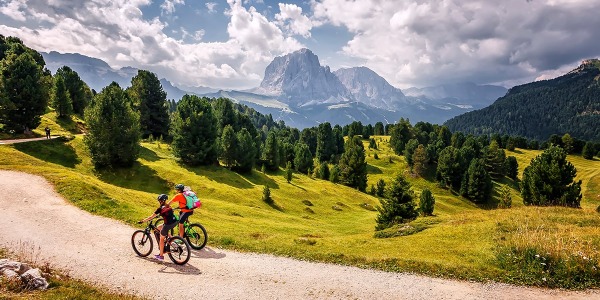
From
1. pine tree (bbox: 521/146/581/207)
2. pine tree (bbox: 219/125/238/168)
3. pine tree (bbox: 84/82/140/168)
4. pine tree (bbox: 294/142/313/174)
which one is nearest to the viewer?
pine tree (bbox: 521/146/581/207)

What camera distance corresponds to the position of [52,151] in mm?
58844

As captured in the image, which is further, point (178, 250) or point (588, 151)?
point (588, 151)

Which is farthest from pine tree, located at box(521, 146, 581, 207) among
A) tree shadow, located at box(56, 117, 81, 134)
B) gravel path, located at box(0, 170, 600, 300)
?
tree shadow, located at box(56, 117, 81, 134)

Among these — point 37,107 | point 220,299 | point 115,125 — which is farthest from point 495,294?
point 37,107

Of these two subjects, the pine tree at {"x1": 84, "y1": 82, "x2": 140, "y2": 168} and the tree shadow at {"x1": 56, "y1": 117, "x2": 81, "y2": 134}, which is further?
the tree shadow at {"x1": 56, "y1": 117, "x2": 81, "y2": 134}

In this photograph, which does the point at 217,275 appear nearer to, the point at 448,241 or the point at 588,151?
the point at 448,241

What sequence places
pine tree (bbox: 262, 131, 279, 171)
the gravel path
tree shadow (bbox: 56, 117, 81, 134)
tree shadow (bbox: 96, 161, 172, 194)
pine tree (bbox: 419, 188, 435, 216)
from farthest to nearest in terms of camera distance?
pine tree (bbox: 262, 131, 279, 171) < tree shadow (bbox: 56, 117, 81, 134) < pine tree (bbox: 419, 188, 435, 216) < tree shadow (bbox: 96, 161, 172, 194) < the gravel path

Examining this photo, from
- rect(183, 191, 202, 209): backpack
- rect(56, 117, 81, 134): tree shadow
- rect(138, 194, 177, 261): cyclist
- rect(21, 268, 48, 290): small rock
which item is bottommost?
rect(21, 268, 48, 290): small rock

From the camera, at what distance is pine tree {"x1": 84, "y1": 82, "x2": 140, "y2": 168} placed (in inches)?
2221

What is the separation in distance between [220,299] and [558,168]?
61.8 metres

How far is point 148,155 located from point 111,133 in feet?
56.5

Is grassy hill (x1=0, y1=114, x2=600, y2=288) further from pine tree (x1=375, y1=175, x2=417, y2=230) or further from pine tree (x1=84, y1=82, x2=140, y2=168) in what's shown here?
pine tree (x1=84, y1=82, x2=140, y2=168)

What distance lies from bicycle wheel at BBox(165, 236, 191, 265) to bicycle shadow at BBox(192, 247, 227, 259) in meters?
1.46

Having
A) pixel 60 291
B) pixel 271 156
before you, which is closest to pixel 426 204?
pixel 60 291
